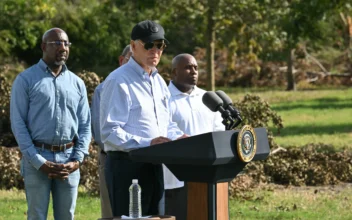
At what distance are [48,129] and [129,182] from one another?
1.58m

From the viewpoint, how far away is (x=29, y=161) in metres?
7.94

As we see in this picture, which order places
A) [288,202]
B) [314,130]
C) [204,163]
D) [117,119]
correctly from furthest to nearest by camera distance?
[314,130] → [288,202] → [117,119] → [204,163]

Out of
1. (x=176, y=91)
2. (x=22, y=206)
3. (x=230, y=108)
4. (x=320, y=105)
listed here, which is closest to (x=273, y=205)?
(x=22, y=206)

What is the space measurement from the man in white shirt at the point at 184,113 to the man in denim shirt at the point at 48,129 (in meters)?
1.34

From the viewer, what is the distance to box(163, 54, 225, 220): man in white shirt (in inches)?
364

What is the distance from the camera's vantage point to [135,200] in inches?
246

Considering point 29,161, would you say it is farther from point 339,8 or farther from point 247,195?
point 339,8

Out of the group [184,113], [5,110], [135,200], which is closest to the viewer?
[135,200]

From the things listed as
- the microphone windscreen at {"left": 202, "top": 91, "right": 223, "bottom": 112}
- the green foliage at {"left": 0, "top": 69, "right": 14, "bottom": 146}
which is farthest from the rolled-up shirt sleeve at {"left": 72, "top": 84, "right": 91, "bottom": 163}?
the green foliage at {"left": 0, "top": 69, "right": 14, "bottom": 146}

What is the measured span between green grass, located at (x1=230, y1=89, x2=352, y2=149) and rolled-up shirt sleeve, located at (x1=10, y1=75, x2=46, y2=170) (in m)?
13.0

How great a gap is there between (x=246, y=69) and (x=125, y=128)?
128 ft

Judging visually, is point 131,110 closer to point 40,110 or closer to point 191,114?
point 40,110

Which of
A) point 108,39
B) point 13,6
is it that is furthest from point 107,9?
point 108,39

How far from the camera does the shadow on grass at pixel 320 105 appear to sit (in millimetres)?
31375
